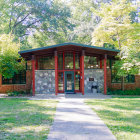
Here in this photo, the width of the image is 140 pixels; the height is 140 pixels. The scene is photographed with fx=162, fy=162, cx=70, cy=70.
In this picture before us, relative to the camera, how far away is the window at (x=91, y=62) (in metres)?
16.1

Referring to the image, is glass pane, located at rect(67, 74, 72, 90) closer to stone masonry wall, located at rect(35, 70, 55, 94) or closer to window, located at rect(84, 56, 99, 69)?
stone masonry wall, located at rect(35, 70, 55, 94)

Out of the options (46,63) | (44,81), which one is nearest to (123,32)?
(46,63)

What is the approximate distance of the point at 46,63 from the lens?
15500 mm

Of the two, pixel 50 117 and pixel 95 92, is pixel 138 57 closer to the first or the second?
pixel 95 92

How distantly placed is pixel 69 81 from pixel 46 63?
2.80 meters

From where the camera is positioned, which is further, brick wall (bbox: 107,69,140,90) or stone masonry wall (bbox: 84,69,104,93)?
brick wall (bbox: 107,69,140,90)

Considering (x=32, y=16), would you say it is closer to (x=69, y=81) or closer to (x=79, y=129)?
(x=69, y=81)

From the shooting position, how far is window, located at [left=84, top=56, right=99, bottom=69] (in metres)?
16.1

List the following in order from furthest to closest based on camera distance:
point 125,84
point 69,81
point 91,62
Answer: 1. point 125,84
2. point 91,62
3. point 69,81

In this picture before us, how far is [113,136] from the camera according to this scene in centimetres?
429

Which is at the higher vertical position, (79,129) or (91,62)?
(91,62)

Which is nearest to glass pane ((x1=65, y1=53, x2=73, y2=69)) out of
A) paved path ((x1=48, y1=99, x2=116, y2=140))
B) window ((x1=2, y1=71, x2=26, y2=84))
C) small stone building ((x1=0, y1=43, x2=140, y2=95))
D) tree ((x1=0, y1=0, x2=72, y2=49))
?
small stone building ((x1=0, y1=43, x2=140, y2=95))

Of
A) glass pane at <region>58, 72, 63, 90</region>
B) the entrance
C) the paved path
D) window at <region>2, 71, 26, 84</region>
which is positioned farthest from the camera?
window at <region>2, 71, 26, 84</region>

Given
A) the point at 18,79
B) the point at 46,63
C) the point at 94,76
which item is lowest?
the point at 18,79
